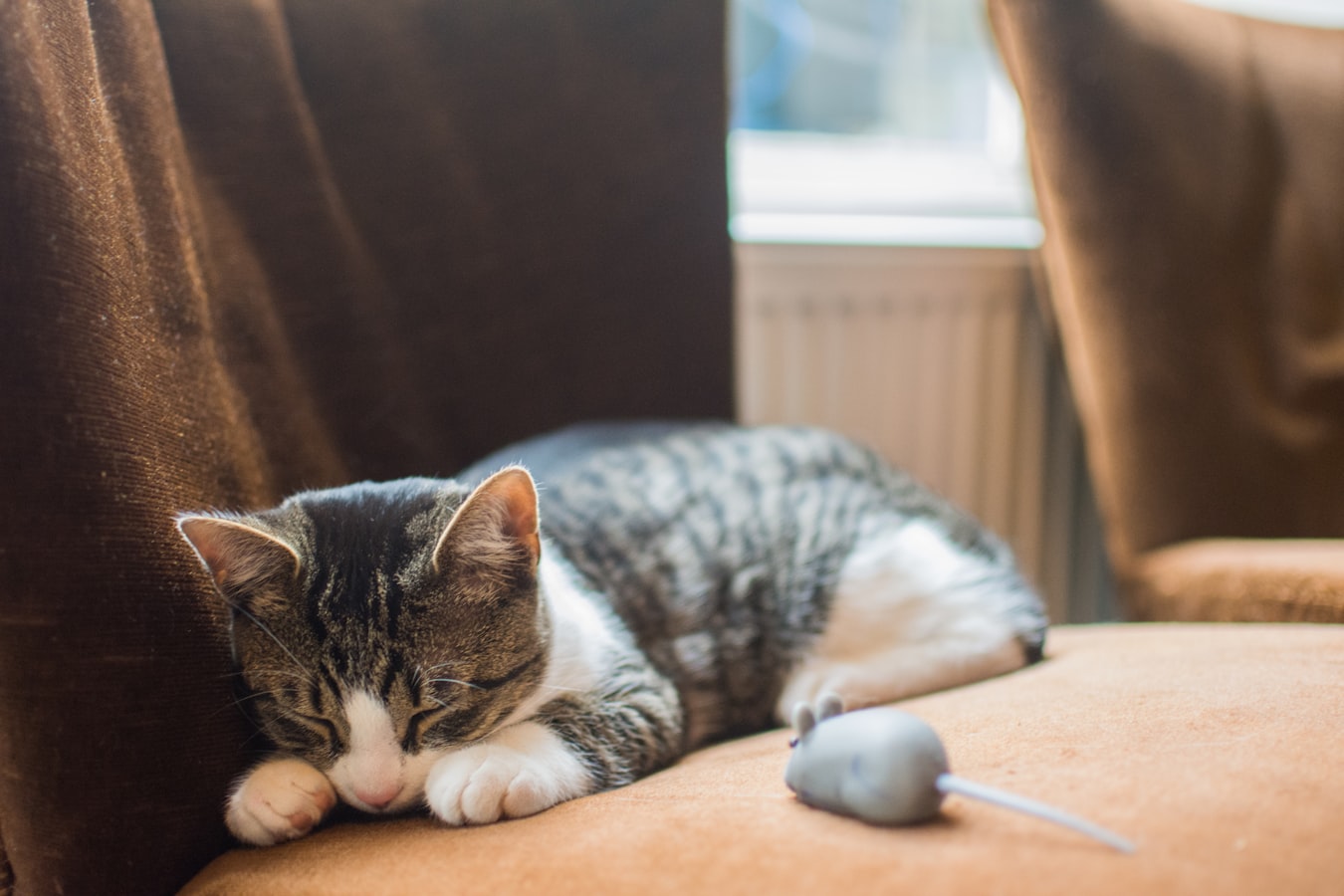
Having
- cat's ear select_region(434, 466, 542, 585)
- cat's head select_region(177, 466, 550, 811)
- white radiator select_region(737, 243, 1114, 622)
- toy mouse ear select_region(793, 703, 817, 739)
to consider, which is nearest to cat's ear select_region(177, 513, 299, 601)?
cat's head select_region(177, 466, 550, 811)

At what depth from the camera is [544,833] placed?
69 cm

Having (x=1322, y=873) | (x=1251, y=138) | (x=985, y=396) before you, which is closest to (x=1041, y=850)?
(x=1322, y=873)

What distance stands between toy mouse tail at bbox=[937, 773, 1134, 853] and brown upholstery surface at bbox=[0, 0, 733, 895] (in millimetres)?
537

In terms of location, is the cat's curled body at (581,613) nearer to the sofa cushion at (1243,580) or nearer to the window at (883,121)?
the sofa cushion at (1243,580)

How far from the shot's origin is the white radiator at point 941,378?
1.75 m

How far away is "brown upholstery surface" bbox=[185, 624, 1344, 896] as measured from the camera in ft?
1.83

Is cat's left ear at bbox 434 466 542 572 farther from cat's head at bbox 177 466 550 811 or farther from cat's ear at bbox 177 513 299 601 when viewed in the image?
cat's ear at bbox 177 513 299 601

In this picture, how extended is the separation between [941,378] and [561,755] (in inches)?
49.9

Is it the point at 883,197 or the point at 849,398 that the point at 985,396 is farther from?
the point at 883,197

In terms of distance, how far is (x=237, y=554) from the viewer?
77 centimetres

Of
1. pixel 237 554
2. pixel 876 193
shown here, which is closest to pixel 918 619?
pixel 237 554

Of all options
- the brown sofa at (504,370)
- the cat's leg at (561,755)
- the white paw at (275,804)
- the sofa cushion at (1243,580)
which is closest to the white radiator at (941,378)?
the brown sofa at (504,370)

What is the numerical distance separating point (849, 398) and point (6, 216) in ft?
4.61

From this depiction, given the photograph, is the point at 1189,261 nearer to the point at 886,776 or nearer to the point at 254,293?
the point at 886,776
